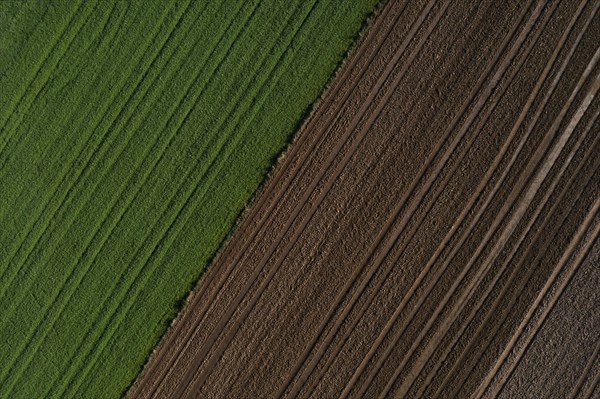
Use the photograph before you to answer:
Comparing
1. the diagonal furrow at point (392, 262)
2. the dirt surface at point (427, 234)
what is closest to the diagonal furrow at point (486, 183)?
the dirt surface at point (427, 234)

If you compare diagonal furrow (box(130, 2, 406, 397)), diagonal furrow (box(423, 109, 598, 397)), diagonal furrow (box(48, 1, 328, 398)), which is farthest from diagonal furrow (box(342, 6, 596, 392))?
diagonal furrow (box(48, 1, 328, 398))

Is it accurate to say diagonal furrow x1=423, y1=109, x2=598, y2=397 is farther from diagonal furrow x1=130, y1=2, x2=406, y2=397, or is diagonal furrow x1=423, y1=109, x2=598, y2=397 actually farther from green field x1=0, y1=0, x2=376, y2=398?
green field x1=0, y1=0, x2=376, y2=398

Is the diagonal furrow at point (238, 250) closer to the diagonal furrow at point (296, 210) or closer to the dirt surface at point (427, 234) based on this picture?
the dirt surface at point (427, 234)

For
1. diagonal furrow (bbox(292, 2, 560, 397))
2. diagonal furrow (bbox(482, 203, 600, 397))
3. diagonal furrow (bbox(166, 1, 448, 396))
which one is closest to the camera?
diagonal furrow (bbox(482, 203, 600, 397))

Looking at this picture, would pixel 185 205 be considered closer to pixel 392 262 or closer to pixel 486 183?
pixel 392 262

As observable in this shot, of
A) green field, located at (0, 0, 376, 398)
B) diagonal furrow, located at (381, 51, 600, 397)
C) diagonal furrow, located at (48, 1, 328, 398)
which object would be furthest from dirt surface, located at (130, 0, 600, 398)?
diagonal furrow, located at (48, 1, 328, 398)

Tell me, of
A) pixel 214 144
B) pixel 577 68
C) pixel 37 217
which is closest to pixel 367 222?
pixel 214 144

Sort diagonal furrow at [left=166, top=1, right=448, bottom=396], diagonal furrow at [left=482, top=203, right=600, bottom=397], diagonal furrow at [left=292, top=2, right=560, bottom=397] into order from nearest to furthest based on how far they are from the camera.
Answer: diagonal furrow at [left=482, top=203, right=600, bottom=397] → diagonal furrow at [left=292, top=2, right=560, bottom=397] → diagonal furrow at [left=166, top=1, right=448, bottom=396]

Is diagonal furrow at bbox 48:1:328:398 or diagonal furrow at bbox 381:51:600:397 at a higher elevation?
diagonal furrow at bbox 381:51:600:397

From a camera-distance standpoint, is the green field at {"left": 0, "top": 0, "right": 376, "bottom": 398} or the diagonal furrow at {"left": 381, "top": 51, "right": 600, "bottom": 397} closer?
the diagonal furrow at {"left": 381, "top": 51, "right": 600, "bottom": 397}
